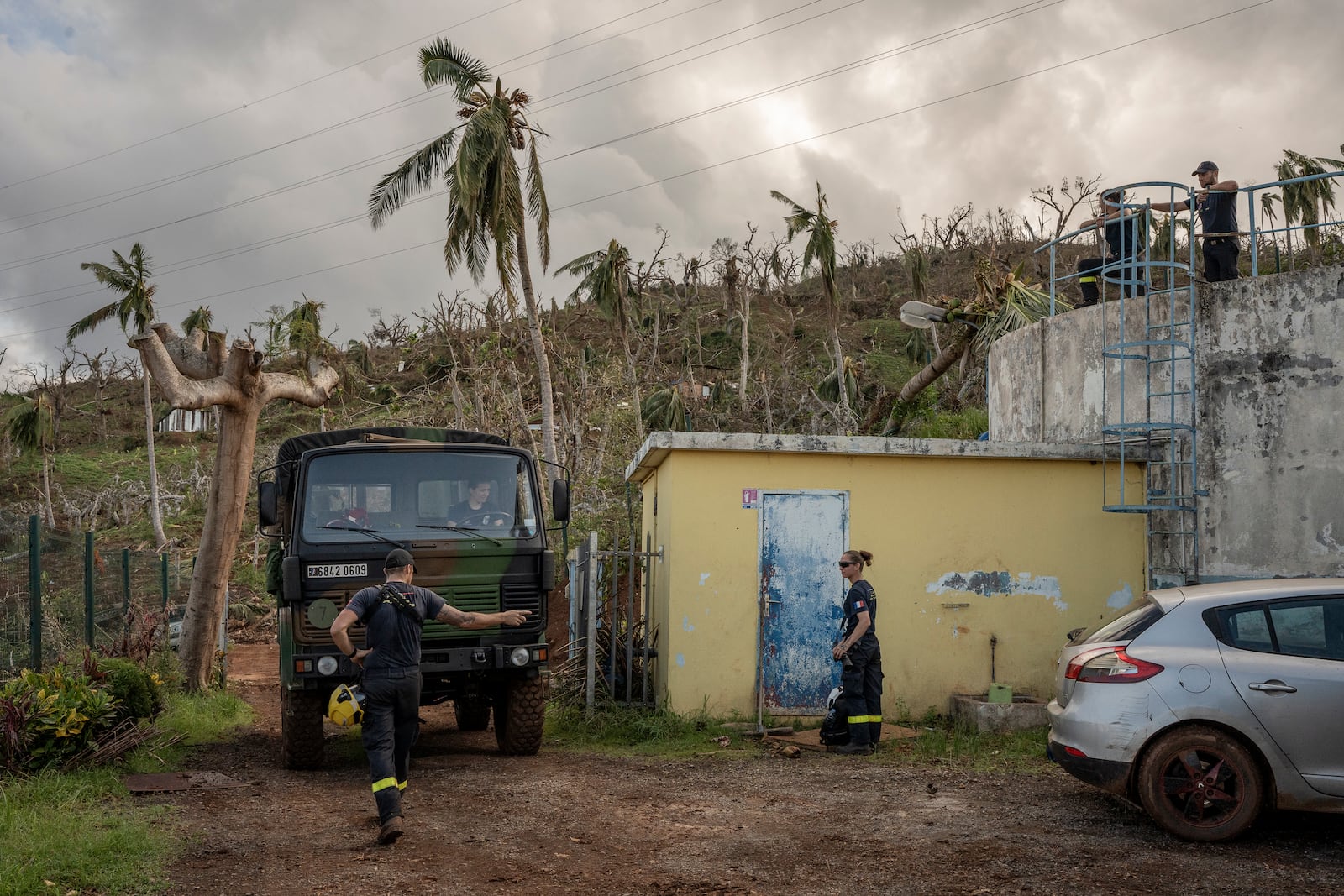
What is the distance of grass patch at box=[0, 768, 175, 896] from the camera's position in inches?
211

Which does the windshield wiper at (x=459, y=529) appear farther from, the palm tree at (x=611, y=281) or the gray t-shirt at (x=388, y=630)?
the palm tree at (x=611, y=281)

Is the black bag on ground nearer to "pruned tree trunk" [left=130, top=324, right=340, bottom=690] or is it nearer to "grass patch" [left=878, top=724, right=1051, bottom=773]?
"grass patch" [left=878, top=724, right=1051, bottom=773]

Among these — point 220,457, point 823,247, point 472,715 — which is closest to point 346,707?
point 472,715

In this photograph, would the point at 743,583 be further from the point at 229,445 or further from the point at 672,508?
the point at 229,445

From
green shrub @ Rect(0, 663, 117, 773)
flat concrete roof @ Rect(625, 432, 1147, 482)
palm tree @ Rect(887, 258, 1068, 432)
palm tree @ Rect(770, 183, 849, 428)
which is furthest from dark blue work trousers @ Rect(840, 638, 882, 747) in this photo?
palm tree @ Rect(770, 183, 849, 428)

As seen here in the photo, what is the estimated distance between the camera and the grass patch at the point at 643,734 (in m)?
9.80

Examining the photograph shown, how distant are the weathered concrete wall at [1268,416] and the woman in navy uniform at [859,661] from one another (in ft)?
11.7

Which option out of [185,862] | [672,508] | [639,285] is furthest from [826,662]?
[639,285]

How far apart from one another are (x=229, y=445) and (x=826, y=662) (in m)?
7.41

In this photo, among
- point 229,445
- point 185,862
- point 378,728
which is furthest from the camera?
point 229,445

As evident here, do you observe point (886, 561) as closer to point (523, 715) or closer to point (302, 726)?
point (523, 715)

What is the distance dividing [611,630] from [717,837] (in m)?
4.68

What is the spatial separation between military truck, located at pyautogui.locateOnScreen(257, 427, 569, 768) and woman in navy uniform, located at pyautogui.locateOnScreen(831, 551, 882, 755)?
99.4 inches

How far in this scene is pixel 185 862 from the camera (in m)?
5.92
